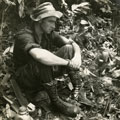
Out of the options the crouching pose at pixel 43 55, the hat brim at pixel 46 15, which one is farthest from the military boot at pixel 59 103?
the hat brim at pixel 46 15

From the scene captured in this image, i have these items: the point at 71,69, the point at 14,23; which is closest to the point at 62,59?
the point at 71,69

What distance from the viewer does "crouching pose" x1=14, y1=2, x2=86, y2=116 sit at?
151 cm

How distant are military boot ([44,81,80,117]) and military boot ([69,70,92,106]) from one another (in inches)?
1.9

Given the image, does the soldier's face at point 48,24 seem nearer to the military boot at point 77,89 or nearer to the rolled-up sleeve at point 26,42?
the rolled-up sleeve at point 26,42

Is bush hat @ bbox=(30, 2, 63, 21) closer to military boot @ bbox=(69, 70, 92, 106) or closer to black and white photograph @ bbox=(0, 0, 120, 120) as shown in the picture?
black and white photograph @ bbox=(0, 0, 120, 120)

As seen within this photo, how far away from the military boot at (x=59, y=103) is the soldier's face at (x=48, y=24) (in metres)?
0.26

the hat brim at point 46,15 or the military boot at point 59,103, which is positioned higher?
the hat brim at point 46,15

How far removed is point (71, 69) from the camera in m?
1.56

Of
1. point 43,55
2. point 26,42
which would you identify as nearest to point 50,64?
point 43,55

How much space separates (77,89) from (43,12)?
0.43m

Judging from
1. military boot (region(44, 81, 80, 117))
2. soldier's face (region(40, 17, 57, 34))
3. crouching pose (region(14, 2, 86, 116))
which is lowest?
military boot (region(44, 81, 80, 117))

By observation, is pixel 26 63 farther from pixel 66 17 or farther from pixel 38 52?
pixel 66 17

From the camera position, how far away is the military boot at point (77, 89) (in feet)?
5.20

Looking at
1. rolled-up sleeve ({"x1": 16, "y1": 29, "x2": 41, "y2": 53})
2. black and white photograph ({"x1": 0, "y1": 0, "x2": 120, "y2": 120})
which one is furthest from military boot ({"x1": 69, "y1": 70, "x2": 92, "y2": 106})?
rolled-up sleeve ({"x1": 16, "y1": 29, "x2": 41, "y2": 53})
